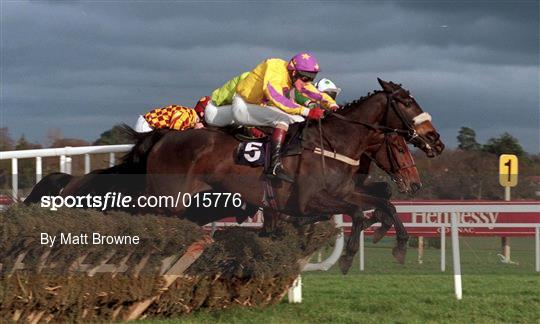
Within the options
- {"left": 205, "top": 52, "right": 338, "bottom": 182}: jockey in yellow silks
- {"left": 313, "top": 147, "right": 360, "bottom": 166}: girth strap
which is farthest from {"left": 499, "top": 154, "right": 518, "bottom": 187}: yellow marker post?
{"left": 313, "top": 147, "right": 360, "bottom": 166}: girth strap

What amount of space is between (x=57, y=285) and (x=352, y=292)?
124 inches

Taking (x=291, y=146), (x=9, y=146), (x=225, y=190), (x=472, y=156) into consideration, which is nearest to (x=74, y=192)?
(x=225, y=190)

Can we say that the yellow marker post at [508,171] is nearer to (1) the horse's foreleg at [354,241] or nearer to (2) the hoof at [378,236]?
(2) the hoof at [378,236]

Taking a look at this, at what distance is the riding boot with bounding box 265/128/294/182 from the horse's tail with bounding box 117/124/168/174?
1.20 m

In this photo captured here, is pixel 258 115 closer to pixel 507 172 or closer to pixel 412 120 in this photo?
pixel 412 120

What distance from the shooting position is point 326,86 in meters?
7.83

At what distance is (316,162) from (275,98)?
56cm

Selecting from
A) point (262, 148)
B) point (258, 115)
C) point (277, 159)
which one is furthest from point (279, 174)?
point (258, 115)

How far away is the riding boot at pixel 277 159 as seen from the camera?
6863 mm

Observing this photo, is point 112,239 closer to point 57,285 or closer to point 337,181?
point 57,285

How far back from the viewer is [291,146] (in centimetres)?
696

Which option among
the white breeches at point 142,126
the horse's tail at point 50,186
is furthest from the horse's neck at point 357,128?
the horse's tail at point 50,186

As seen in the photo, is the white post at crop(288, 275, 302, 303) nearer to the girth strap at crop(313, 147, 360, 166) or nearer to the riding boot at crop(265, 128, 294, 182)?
the riding boot at crop(265, 128, 294, 182)

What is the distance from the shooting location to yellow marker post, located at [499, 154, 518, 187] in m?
13.1
